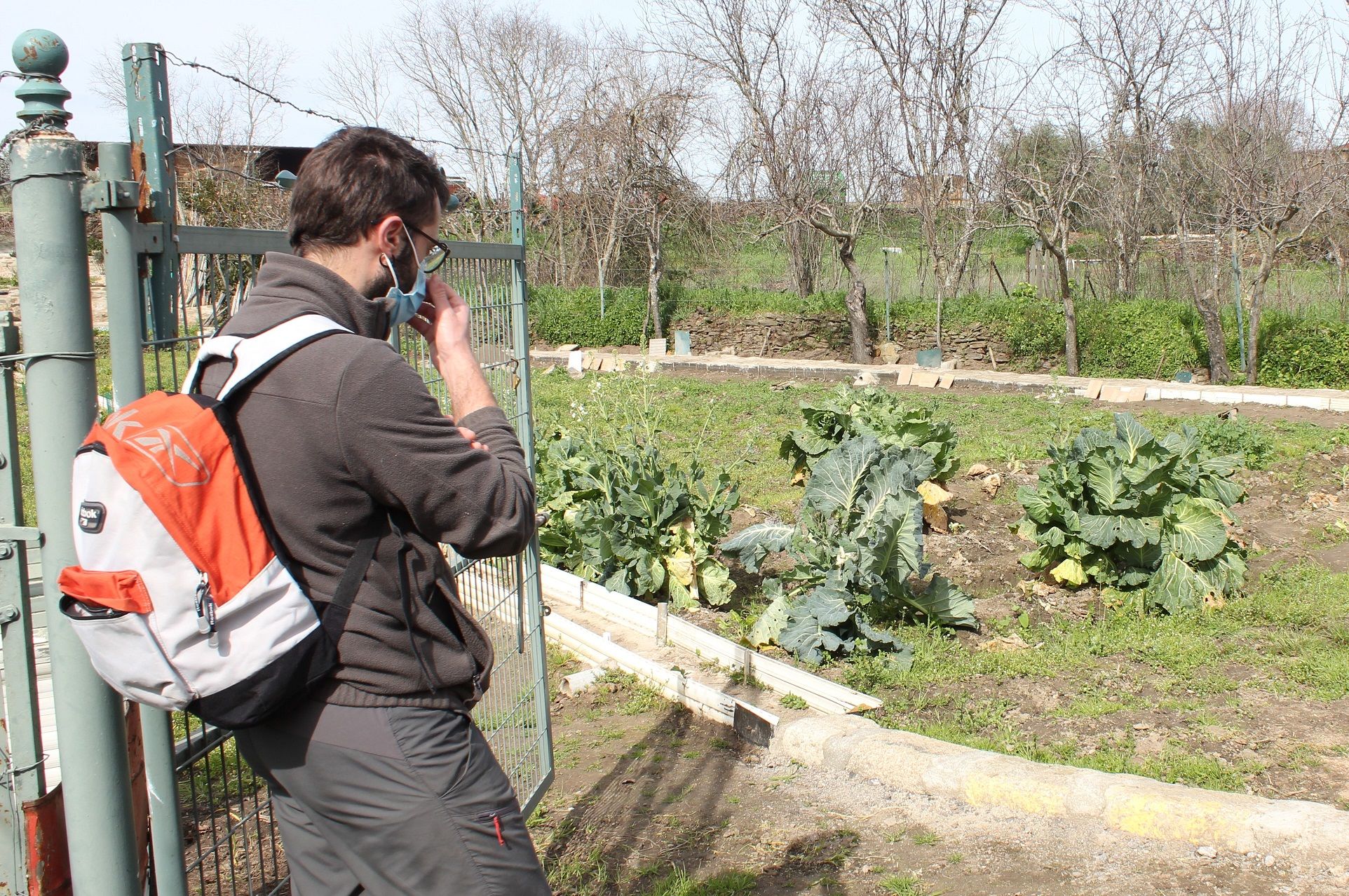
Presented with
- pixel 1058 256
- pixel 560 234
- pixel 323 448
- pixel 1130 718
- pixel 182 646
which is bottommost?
pixel 1130 718

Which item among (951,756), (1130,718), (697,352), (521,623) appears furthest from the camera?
(697,352)

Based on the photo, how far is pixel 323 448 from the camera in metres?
1.57

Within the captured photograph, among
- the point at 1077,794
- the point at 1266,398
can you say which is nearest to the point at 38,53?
the point at 1077,794

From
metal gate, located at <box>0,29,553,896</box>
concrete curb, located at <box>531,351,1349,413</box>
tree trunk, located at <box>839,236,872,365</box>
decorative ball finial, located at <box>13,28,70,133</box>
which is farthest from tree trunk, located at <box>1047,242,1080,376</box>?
decorative ball finial, located at <box>13,28,70,133</box>

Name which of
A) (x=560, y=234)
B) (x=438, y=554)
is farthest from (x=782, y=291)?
(x=438, y=554)

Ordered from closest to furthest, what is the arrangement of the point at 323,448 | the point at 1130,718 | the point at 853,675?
the point at 323,448, the point at 1130,718, the point at 853,675

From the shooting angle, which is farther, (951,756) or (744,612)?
(744,612)

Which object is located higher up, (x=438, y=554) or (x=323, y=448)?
(x=323, y=448)

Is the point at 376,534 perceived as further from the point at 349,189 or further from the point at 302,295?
the point at 349,189

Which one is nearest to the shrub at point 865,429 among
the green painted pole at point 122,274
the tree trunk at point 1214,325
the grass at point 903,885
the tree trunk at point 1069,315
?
the grass at point 903,885

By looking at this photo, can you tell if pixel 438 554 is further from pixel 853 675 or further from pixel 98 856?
pixel 853 675

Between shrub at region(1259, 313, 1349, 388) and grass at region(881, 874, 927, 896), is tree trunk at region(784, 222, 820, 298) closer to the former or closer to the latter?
shrub at region(1259, 313, 1349, 388)

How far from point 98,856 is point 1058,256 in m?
18.6

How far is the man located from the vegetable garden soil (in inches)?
118
